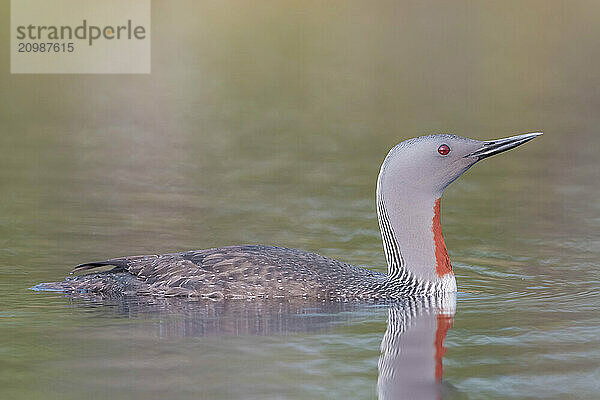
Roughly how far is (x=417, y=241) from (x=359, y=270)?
1.54ft

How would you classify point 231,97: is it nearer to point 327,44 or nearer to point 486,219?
point 327,44

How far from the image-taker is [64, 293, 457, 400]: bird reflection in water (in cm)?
740

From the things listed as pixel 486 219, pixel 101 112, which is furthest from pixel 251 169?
pixel 101 112

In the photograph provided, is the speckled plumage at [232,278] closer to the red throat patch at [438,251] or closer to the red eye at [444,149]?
the red throat patch at [438,251]

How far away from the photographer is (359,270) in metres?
9.25

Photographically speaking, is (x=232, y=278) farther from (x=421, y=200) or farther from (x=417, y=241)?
(x=421, y=200)

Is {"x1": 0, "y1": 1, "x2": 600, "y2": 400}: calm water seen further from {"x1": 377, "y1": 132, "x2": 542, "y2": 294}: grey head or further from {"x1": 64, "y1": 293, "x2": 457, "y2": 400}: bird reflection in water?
{"x1": 377, "y1": 132, "x2": 542, "y2": 294}: grey head

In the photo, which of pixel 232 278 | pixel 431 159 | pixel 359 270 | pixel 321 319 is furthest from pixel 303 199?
pixel 321 319

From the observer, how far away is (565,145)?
53.1 ft

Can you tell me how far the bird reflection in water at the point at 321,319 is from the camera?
740 cm

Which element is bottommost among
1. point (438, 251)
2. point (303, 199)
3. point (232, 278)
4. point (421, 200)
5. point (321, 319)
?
point (321, 319)

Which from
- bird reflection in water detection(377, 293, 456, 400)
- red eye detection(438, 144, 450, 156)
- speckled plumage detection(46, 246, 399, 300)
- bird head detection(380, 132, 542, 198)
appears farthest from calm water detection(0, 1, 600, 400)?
red eye detection(438, 144, 450, 156)

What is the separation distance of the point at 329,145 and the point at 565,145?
2.90 m

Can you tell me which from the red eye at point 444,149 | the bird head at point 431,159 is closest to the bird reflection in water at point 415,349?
the bird head at point 431,159
